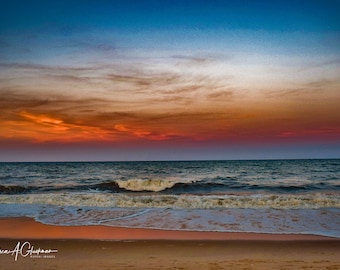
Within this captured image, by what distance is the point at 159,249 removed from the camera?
8.90 meters

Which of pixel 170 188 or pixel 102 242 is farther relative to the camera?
pixel 170 188

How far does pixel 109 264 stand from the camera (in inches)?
293

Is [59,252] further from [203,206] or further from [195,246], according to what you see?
[203,206]

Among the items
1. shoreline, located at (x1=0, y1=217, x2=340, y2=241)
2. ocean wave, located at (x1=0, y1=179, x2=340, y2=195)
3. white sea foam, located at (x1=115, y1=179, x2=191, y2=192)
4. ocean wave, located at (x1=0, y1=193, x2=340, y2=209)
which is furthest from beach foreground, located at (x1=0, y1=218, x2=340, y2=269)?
white sea foam, located at (x1=115, y1=179, x2=191, y2=192)

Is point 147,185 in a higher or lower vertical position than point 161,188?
higher

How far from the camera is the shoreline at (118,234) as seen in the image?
10.1m

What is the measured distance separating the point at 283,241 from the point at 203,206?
711 centimetres

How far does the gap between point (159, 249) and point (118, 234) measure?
2.19 m

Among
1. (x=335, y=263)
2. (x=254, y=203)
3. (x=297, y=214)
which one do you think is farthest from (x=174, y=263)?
(x=254, y=203)

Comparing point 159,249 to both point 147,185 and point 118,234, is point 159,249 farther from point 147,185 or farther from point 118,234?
point 147,185
